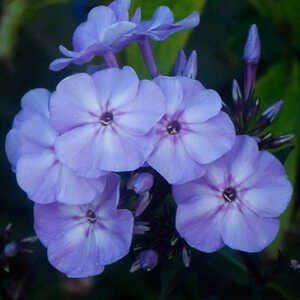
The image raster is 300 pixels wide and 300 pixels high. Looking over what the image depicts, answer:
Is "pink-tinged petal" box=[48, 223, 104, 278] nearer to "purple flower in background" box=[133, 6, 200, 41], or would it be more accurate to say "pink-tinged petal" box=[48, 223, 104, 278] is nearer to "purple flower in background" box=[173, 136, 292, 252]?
"purple flower in background" box=[173, 136, 292, 252]

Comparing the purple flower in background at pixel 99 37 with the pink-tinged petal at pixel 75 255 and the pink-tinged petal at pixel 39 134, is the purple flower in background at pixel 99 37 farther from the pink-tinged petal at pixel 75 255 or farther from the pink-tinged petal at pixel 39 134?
the pink-tinged petal at pixel 75 255

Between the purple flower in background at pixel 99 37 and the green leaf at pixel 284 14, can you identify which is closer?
the purple flower in background at pixel 99 37

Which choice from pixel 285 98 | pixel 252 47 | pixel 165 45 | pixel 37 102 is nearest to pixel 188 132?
pixel 252 47

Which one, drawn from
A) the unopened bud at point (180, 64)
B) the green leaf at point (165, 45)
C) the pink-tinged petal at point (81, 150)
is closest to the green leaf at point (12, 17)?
the green leaf at point (165, 45)

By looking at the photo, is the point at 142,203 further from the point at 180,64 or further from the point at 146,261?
the point at 180,64

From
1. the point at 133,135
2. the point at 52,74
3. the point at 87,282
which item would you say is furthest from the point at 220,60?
the point at 133,135

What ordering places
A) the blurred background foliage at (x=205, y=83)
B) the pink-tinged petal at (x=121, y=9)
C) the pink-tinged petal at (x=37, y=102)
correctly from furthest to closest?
the blurred background foliage at (x=205, y=83) < the pink-tinged petal at (x=37, y=102) < the pink-tinged petal at (x=121, y=9)

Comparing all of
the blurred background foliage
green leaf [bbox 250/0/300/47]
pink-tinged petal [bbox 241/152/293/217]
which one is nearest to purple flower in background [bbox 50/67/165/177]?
pink-tinged petal [bbox 241/152/293/217]
